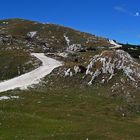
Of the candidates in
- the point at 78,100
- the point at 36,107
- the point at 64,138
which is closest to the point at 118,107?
the point at 78,100

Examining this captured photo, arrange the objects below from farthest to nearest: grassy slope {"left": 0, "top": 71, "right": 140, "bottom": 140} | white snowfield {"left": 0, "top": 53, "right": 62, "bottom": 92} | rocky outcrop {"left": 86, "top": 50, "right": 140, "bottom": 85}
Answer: white snowfield {"left": 0, "top": 53, "right": 62, "bottom": 92}
rocky outcrop {"left": 86, "top": 50, "right": 140, "bottom": 85}
grassy slope {"left": 0, "top": 71, "right": 140, "bottom": 140}

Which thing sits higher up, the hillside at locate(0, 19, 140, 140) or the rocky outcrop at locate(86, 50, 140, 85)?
the rocky outcrop at locate(86, 50, 140, 85)

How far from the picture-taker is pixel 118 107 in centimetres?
7331

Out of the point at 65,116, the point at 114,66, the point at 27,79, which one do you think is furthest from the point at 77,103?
the point at 27,79

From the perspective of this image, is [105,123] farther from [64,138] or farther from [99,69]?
[99,69]

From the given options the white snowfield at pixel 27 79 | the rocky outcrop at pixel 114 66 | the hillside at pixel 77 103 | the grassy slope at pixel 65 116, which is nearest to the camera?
the grassy slope at pixel 65 116

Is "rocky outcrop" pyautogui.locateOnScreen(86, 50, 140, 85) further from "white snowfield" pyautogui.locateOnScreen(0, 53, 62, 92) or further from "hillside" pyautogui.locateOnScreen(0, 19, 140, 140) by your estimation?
"white snowfield" pyautogui.locateOnScreen(0, 53, 62, 92)

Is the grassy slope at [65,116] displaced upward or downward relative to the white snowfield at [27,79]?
downward

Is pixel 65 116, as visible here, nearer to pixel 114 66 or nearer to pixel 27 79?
pixel 114 66

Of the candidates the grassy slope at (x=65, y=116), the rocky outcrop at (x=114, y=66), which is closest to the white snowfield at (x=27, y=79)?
the grassy slope at (x=65, y=116)

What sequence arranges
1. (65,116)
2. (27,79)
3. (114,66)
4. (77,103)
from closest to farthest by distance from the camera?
(65,116)
(77,103)
(114,66)
(27,79)

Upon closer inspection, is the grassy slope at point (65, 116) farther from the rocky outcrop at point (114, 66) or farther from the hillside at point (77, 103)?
the rocky outcrop at point (114, 66)

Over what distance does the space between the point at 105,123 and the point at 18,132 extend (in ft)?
48.2

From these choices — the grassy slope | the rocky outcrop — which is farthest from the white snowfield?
the rocky outcrop
